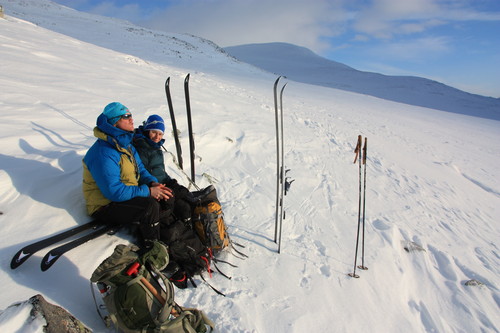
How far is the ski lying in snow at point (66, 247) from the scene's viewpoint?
7.31ft

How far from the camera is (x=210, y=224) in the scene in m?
3.21

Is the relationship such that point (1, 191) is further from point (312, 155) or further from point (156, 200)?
point (312, 155)

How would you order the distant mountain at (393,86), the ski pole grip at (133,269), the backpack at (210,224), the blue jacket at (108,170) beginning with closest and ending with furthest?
the ski pole grip at (133,269) → the blue jacket at (108,170) → the backpack at (210,224) → the distant mountain at (393,86)

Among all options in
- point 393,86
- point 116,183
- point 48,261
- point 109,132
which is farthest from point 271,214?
point 393,86

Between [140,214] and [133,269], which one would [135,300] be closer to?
[133,269]

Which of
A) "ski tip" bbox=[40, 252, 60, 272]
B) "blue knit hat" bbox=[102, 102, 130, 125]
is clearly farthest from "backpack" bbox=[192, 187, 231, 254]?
"ski tip" bbox=[40, 252, 60, 272]

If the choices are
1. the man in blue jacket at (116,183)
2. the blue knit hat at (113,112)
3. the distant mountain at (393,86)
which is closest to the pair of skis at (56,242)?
the man in blue jacket at (116,183)

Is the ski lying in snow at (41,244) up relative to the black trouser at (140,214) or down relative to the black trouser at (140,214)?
down

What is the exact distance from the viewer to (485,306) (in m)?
3.59

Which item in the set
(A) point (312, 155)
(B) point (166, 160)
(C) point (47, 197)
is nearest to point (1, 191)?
(C) point (47, 197)

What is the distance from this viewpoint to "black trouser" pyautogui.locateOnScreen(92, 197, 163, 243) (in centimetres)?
272

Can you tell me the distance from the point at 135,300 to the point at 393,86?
1407 inches

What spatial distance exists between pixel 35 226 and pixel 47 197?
425mm

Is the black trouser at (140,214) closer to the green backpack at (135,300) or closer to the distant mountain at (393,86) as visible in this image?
the green backpack at (135,300)
